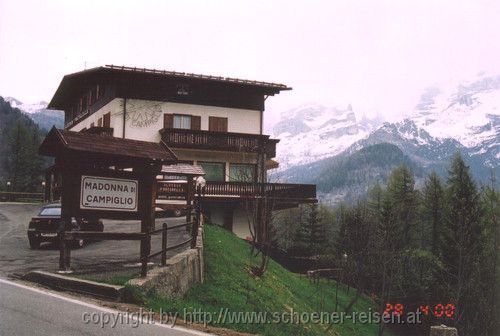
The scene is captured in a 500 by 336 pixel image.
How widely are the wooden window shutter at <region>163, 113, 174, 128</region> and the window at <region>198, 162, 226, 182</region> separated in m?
3.08

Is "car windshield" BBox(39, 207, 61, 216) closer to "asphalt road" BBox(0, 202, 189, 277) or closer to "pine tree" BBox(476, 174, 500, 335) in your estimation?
"asphalt road" BBox(0, 202, 189, 277)

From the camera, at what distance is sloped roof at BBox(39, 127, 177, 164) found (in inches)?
437

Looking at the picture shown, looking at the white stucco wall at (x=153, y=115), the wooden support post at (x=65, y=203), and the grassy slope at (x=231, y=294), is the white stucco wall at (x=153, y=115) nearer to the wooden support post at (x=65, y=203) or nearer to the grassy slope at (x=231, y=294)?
the grassy slope at (x=231, y=294)

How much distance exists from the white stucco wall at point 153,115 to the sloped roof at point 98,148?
22.1 m

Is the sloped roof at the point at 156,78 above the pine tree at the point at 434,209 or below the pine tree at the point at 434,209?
above

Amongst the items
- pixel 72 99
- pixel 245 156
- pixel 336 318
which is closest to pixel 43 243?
pixel 336 318

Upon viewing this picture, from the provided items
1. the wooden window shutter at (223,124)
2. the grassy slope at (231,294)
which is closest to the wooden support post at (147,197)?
the grassy slope at (231,294)

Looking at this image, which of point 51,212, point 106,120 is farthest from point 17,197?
point 51,212

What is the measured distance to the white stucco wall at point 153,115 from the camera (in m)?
34.6

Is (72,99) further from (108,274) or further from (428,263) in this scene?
(108,274)

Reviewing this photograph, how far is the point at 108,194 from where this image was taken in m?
11.4

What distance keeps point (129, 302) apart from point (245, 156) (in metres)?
27.0

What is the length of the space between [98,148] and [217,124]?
25101 millimetres

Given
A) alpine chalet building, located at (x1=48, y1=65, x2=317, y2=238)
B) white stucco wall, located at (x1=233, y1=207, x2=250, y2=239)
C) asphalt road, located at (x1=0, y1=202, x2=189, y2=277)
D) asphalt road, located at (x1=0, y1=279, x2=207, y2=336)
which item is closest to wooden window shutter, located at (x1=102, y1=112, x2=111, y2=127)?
alpine chalet building, located at (x1=48, y1=65, x2=317, y2=238)
